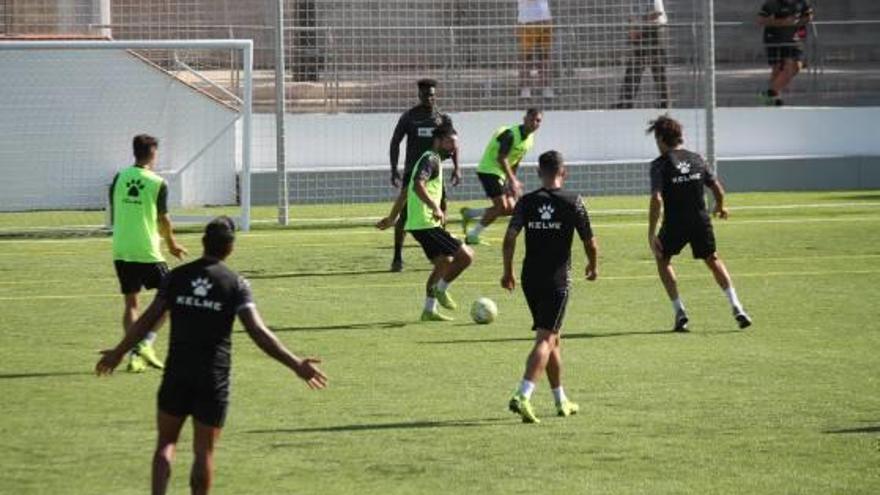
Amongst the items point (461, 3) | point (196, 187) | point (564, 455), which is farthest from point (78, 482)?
point (461, 3)

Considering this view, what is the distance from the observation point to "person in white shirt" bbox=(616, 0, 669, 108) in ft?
110

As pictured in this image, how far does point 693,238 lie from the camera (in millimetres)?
17797

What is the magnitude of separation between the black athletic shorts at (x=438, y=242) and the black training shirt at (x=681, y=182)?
7.29 ft

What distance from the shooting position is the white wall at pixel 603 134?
32.7m

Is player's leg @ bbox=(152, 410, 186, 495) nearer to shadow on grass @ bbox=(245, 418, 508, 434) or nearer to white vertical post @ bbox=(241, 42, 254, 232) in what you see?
shadow on grass @ bbox=(245, 418, 508, 434)

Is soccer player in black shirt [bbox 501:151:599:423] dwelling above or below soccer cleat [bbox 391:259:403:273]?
above

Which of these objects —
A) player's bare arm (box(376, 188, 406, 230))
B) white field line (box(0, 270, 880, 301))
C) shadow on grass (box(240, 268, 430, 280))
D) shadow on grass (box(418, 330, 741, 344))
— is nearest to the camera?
shadow on grass (box(418, 330, 741, 344))

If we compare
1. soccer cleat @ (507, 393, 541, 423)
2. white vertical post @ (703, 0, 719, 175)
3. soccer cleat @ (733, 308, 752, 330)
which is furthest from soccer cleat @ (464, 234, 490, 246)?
soccer cleat @ (507, 393, 541, 423)

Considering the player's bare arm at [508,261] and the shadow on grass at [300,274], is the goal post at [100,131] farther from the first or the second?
the player's bare arm at [508,261]

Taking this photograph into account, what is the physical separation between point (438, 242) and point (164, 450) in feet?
30.0

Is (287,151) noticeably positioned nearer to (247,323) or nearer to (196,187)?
(196,187)

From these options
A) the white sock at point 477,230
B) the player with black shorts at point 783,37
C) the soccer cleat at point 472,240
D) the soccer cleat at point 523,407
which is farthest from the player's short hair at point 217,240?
the player with black shorts at point 783,37

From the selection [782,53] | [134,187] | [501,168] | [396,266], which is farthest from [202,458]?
[782,53]

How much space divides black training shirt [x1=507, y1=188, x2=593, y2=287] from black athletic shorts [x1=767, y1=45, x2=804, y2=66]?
2300 centimetres
